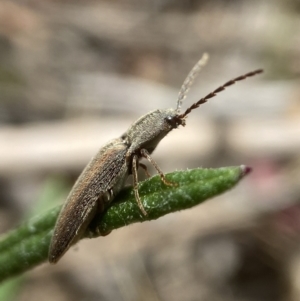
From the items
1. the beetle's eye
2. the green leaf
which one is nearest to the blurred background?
the green leaf

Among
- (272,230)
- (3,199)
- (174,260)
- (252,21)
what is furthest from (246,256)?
(252,21)

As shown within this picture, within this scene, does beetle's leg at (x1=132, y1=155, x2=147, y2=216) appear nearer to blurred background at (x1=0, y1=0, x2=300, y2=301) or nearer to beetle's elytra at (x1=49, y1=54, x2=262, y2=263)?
beetle's elytra at (x1=49, y1=54, x2=262, y2=263)

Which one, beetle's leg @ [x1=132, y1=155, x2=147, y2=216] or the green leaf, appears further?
beetle's leg @ [x1=132, y1=155, x2=147, y2=216]

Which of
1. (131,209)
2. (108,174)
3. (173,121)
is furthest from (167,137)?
(131,209)

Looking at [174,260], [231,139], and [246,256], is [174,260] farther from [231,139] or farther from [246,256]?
[231,139]

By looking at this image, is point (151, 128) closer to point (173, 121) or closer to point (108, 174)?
→ point (173, 121)
